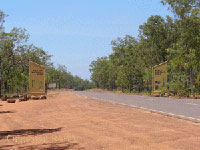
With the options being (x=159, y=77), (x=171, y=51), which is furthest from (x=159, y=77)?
(x=171, y=51)

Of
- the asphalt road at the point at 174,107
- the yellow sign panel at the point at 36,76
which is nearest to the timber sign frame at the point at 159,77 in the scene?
the yellow sign panel at the point at 36,76

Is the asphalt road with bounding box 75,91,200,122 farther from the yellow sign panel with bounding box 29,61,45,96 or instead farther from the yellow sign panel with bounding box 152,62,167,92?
the yellow sign panel with bounding box 152,62,167,92

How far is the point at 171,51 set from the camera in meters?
32.9

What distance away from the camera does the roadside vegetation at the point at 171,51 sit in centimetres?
3216

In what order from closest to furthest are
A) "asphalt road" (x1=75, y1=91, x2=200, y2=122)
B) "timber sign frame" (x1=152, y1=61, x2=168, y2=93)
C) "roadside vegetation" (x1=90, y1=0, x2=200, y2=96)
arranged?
"asphalt road" (x1=75, y1=91, x2=200, y2=122) < "roadside vegetation" (x1=90, y1=0, x2=200, y2=96) < "timber sign frame" (x1=152, y1=61, x2=168, y2=93)

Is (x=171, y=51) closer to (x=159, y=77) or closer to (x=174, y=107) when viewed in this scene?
(x=159, y=77)

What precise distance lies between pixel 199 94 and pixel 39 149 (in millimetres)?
30491

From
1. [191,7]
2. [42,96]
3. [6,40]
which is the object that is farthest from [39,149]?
[6,40]

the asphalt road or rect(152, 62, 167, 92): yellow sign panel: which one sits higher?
rect(152, 62, 167, 92): yellow sign panel

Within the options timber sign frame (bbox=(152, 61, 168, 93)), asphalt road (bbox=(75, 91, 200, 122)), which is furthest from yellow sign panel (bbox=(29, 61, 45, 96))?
timber sign frame (bbox=(152, 61, 168, 93))

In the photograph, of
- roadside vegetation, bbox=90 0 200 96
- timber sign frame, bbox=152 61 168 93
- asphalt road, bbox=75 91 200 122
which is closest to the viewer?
asphalt road, bbox=75 91 200 122

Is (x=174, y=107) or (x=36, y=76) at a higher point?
(x=36, y=76)

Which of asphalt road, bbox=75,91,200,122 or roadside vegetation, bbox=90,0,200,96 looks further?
roadside vegetation, bbox=90,0,200,96

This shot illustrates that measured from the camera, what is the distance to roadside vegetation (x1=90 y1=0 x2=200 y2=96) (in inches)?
1266
